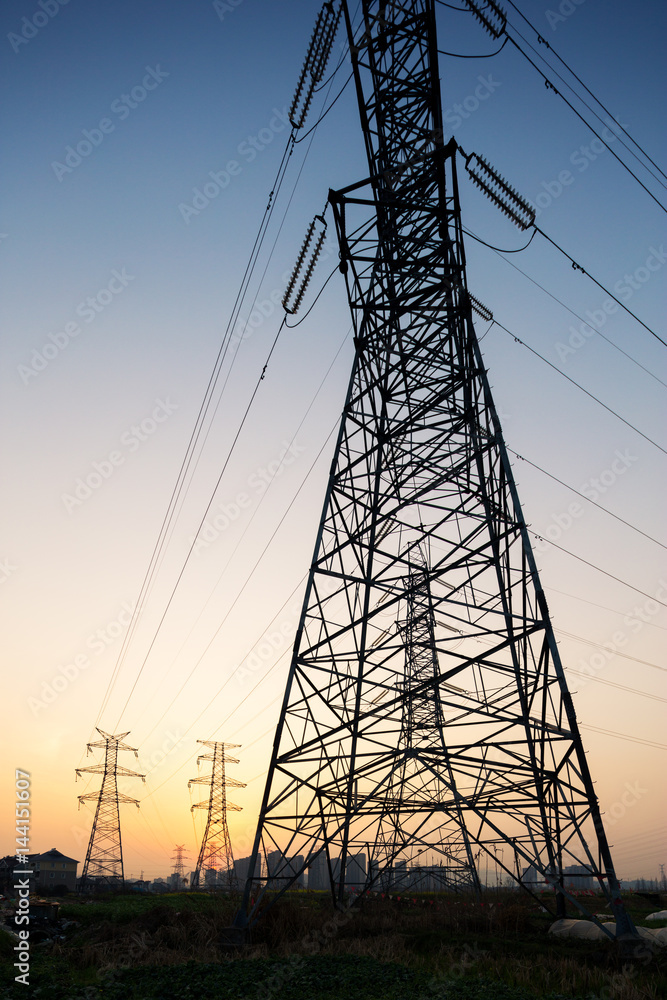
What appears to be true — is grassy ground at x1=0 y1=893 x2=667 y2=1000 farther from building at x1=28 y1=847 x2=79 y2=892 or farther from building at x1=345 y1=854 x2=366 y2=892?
building at x1=28 y1=847 x2=79 y2=892

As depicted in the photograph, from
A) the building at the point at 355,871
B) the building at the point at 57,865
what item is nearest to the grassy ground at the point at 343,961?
the building at the point at 355,871

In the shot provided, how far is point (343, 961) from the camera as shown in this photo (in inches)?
395

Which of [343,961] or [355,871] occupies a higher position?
[343,961]

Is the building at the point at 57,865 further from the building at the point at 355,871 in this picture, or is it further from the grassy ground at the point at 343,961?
the grassy ground at the point at 343,961

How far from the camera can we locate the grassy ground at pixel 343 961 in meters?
8.55

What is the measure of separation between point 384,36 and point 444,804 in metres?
16.7

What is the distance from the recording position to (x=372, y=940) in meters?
11.7

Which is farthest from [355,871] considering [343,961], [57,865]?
[343,961]

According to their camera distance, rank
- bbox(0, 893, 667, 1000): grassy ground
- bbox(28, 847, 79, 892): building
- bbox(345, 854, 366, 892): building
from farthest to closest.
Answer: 1. bbox(28, 847, 79, 892): building
2. bbox(345, 854, 366, 892): building
3. bbox(0, 893, 667, 1000): grassy ground

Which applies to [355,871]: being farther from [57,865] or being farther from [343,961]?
[343,961]

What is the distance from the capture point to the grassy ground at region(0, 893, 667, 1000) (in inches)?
337

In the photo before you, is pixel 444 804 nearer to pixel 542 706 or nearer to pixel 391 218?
pixel 542 706

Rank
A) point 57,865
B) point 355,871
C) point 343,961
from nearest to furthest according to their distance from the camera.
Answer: point 343,961
point 355,871
point 57,865

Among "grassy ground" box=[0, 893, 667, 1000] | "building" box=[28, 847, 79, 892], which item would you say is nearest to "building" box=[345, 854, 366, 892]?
"grassy ground" box=[0, 893, 667, 1000]
